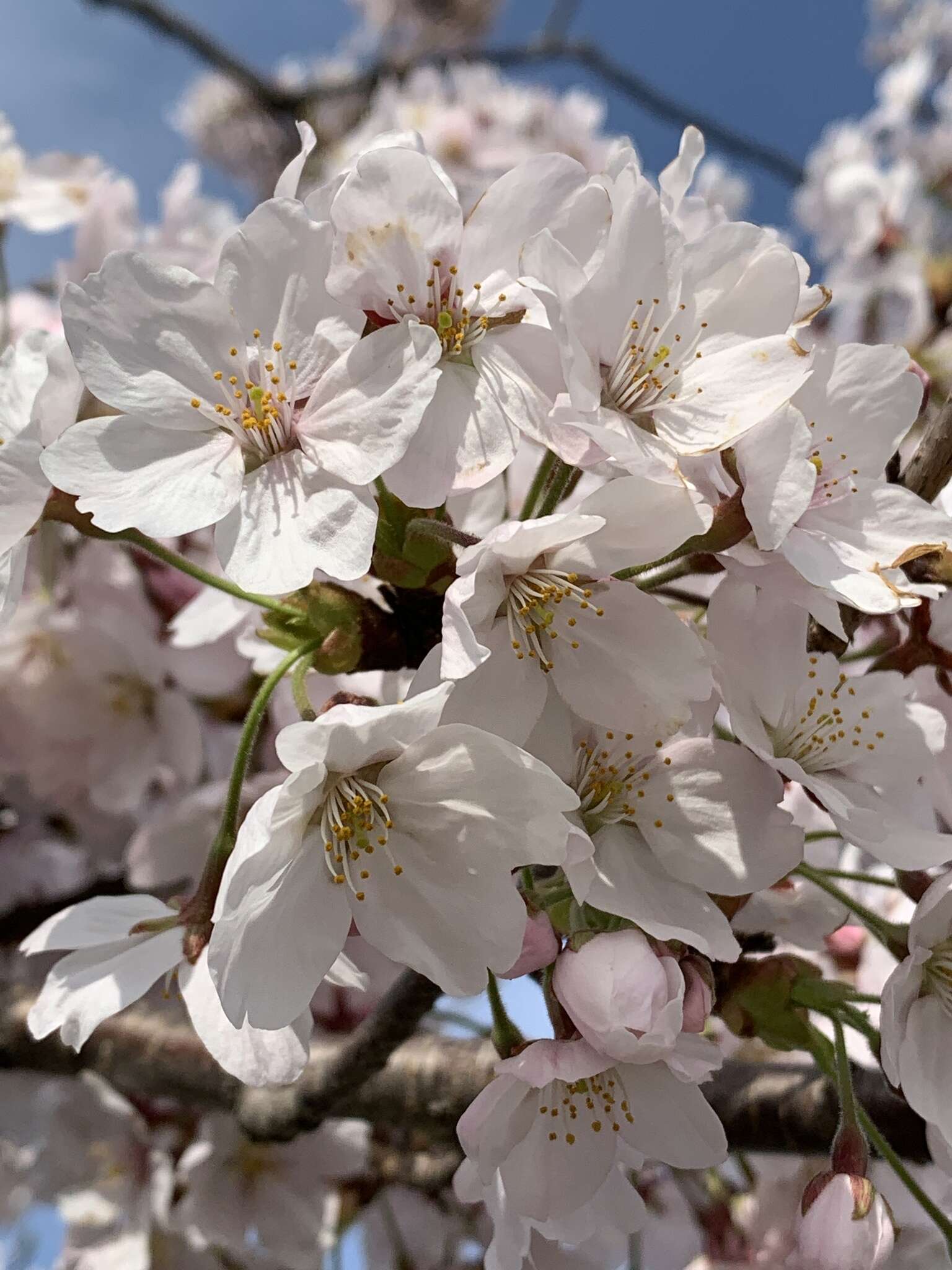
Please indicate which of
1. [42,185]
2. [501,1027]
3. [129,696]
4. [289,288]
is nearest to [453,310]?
[289,288]

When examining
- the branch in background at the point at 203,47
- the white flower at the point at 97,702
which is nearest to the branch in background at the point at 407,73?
the branch in background at the point at 203,47

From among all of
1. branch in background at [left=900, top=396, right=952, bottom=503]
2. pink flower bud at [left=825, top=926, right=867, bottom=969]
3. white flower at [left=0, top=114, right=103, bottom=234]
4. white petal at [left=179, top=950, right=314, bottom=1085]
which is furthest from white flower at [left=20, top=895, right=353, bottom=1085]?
white flower at [left=0, top=114, right=103, bottom=234]

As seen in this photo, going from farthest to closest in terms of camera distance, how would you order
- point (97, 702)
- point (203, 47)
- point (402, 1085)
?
point (203, 47) → point (97, 702) → point (402, 1085)

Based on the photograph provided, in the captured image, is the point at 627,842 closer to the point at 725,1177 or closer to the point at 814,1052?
the point at 814,1052

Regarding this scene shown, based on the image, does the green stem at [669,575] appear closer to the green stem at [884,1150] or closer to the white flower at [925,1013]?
the white flower at [925,1013]

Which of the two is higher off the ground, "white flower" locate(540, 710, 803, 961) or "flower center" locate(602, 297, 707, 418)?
"flower center" locate(602, 297, 707, 418)

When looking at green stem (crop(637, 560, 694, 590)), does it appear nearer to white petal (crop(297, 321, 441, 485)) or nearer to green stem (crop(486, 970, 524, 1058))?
white petal (crop(297, 321, 441, 485))

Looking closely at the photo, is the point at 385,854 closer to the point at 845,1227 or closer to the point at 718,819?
the point at 718,819
